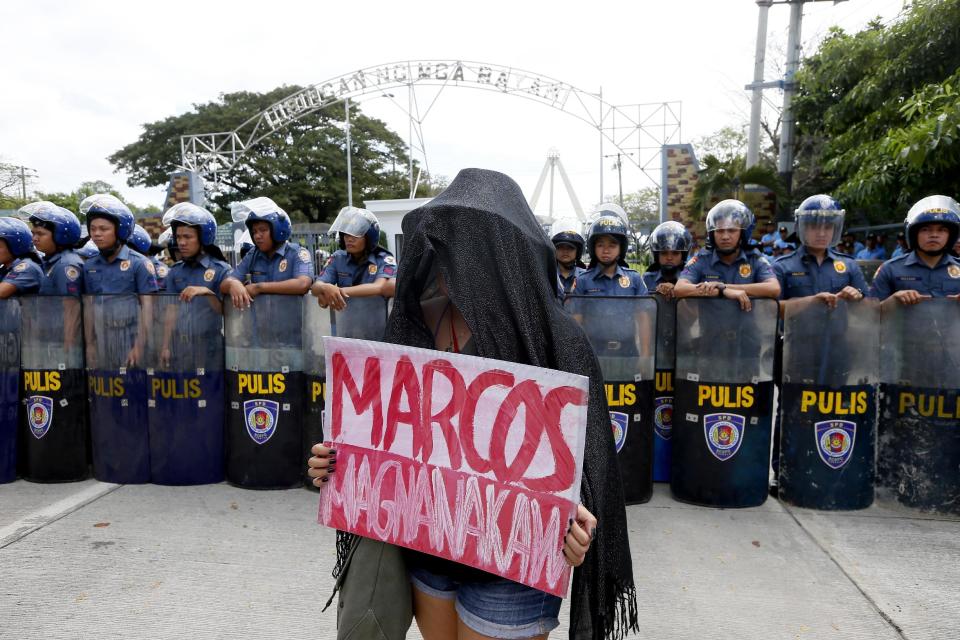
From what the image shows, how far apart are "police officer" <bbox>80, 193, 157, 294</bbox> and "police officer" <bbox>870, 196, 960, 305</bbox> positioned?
Answer: 236 inches

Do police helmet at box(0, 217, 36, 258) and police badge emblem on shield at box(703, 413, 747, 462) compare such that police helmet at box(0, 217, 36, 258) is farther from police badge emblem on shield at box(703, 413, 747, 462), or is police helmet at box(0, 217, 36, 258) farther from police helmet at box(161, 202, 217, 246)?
police badge emblem on shield at box(703, 413, 747, 462)

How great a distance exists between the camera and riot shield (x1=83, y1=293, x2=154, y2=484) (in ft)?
17.1

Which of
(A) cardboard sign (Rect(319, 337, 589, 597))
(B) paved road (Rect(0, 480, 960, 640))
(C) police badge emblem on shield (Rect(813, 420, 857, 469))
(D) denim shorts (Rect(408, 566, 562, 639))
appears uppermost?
(A) cardboard sign (Rect(319, 337, 589, 597))

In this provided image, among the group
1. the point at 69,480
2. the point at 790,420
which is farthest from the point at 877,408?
the point at 69,480

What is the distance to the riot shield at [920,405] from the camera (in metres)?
4.67

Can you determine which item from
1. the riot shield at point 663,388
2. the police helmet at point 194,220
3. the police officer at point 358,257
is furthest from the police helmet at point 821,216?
the police helmet at point 194,220

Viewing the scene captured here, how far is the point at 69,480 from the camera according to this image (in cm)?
545

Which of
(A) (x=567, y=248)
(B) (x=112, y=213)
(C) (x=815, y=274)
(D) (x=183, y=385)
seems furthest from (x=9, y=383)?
(C) (x=815, y=274)

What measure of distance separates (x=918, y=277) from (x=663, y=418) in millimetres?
2192

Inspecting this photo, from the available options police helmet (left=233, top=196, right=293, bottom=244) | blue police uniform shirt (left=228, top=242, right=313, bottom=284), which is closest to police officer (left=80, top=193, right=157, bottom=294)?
blue police uniform shirt (left=228, top=242, right=313, bottom=284)

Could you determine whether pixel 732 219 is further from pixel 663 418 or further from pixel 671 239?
pixel 663 418

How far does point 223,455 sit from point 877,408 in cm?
486

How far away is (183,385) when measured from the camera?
525cm

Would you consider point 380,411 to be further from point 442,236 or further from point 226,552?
point 226,552
